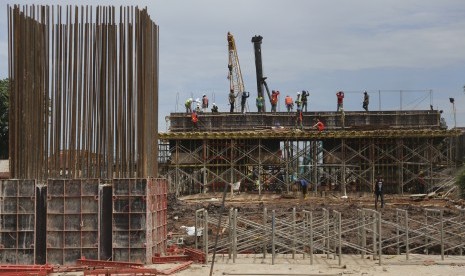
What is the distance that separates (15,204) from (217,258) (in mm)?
5428

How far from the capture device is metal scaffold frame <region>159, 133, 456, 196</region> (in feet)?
142

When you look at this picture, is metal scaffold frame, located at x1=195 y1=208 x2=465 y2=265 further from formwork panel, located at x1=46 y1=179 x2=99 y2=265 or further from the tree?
the tree

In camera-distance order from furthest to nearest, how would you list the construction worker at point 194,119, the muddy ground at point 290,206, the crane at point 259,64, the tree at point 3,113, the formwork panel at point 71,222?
the crane at point 259,64 < the tree at point 3,113 < the construction worker at point 194,119 < the muddy ground at point 290,206 < the formwork panel at point 71,222

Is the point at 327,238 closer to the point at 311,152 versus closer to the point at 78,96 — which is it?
the point at 78,96

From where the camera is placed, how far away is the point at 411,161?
44.2 metres

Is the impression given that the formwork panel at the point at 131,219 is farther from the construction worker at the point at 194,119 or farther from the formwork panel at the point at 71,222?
the construction worker at the point at 194,119

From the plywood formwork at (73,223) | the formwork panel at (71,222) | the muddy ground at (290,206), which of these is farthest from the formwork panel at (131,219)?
the muddy ground at (290,206)

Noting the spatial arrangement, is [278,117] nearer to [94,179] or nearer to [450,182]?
[450,182]

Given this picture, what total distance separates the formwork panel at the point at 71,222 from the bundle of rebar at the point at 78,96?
19.7 inches

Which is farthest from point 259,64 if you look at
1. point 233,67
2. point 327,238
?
point 327,238

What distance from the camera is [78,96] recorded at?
58.3 ft

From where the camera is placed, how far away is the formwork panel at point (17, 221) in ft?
57.2

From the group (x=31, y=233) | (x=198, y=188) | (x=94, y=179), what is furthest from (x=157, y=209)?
(x=198, y=188)

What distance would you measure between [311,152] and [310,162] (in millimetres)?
634
